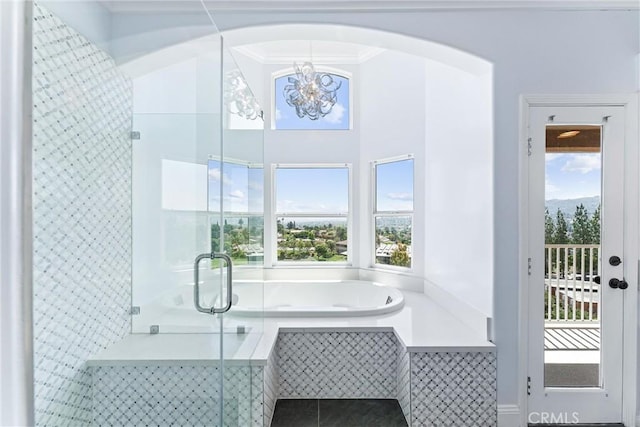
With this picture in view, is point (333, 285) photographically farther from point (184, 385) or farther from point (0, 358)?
point (0, 358)

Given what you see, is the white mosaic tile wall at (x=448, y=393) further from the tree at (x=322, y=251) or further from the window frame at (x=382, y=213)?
the tree at (x=322, y=251)

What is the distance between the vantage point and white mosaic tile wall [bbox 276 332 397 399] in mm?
2287

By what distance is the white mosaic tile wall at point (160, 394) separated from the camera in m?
1.69

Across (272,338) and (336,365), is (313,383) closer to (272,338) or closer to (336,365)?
(336,365)

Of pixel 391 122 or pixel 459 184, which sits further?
pixel 391 122

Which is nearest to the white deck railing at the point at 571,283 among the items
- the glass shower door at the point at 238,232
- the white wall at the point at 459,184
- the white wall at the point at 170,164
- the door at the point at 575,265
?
the door at the point at 575,265

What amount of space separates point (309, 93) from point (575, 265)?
2503 mm

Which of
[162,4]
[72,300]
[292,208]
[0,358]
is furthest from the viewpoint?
[292,208]

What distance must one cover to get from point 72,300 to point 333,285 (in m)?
2.42

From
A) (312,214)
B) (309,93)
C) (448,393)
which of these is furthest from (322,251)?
(448,393)

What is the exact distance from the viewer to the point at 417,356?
1993mm

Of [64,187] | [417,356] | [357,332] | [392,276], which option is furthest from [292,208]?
[64,187]

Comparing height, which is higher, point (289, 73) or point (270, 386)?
point (289, 73)

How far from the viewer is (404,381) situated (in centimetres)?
211
